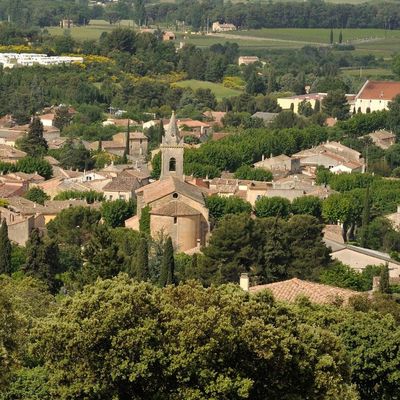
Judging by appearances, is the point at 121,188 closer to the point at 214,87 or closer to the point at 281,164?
the point at 281,164

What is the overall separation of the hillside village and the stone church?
0.24 feet

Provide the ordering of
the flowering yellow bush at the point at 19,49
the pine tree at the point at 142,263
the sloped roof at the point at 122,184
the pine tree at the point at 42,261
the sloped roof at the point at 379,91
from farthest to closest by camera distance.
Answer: the flowering yellow bush at the point at 19,49 → the sloped roof at the point at 379,91 → the sloped roof at the point at 122,184 → the pine tree at the point at 42,261 → the pine tree at the point at 142,263

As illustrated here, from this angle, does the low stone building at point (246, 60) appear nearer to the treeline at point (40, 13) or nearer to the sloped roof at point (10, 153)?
the treeline at point (40, 13)

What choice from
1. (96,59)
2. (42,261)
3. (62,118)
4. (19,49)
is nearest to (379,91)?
(62,118)

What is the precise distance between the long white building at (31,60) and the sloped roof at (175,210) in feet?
202

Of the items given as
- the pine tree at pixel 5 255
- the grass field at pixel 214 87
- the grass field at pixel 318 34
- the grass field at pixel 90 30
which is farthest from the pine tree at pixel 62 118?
the grass field at pixel 318 34

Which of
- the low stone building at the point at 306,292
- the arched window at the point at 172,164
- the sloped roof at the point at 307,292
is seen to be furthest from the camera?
the arched window at the point at 172,164

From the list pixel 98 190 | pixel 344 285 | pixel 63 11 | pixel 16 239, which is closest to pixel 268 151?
pixel 98 190

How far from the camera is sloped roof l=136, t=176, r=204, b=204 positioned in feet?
182

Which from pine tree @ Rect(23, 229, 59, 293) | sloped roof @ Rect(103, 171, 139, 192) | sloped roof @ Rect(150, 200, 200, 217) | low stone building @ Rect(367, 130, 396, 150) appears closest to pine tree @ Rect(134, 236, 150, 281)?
pine tree @ Rect(23, 229, 59, 293)

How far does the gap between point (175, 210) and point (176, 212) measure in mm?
119

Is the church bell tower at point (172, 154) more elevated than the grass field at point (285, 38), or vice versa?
the church bell tower at point (172, 154)

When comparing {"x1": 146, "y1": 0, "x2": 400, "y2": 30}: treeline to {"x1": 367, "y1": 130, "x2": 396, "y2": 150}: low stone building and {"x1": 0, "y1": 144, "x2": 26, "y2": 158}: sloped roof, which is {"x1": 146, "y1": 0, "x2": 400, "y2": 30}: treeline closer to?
{"x1": 367, "y1": 130, "x2": 396, "y2": 150}: low stone building

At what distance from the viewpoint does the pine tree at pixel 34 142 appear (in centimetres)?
7900
